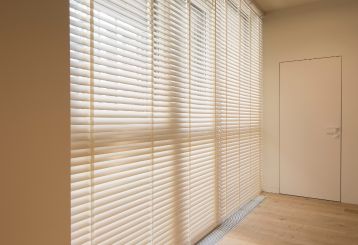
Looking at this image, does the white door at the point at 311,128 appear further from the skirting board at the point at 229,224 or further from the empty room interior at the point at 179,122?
the skirting board at the point at 229,224

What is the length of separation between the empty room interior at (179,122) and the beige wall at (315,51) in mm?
15

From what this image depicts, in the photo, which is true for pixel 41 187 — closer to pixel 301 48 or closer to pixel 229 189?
pixel 229 189

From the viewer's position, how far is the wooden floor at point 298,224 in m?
2.62

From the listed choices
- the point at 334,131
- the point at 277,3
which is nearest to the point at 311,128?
the point at 334,131

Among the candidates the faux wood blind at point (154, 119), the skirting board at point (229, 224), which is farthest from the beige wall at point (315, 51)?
the faux wood blind at point (154, 119)

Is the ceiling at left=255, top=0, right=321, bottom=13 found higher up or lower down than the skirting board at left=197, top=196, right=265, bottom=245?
higher up

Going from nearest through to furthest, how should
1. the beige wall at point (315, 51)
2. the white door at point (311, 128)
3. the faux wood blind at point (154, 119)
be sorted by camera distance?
the faux wood blind at point (154, 119), the beige wall at point (315, 51), the white door at point (311, 128)

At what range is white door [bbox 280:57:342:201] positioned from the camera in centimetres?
382

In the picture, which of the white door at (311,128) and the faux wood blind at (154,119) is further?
the white door at (311,128)

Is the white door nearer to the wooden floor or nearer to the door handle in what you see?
the door handle

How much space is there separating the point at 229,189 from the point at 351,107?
2042 mm

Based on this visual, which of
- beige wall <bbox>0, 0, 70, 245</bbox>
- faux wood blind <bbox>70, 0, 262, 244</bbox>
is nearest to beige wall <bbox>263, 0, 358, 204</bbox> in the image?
faux wood blind <bbox>70, 0, 262, 244</bbox>

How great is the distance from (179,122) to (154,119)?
28 centimetres

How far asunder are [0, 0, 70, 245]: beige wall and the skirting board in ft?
5.42
